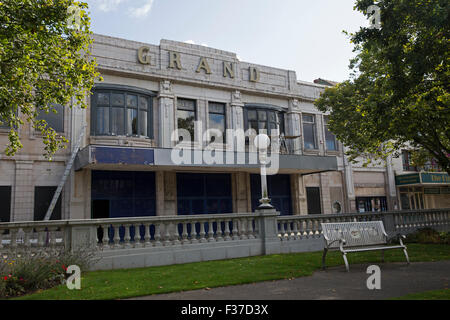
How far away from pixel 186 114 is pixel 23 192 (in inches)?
340

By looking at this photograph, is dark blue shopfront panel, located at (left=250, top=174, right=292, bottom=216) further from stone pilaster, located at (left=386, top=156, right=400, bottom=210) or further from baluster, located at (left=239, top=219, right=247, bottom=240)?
baluster, located at (left=239, top=219, right=247, bottom=240)

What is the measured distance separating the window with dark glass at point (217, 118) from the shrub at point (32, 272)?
13.0 metres

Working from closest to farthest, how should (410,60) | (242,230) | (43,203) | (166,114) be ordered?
(410,60) < (242,230) < (43,203) < (166,114)

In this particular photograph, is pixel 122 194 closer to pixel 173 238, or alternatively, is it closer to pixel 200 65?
pixel 173 238

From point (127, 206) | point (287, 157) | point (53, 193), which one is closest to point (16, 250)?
point (53, 193)

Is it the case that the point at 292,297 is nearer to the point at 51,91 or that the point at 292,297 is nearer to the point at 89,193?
the point at 51,91

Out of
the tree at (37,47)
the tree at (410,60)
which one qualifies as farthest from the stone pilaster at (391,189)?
the tree at (37,47)

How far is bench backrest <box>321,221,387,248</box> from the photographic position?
9.03m

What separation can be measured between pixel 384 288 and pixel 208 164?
11640 millimetres

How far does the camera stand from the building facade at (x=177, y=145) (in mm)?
16094

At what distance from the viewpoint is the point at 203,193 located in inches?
786

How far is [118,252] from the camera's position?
9.98 meters
